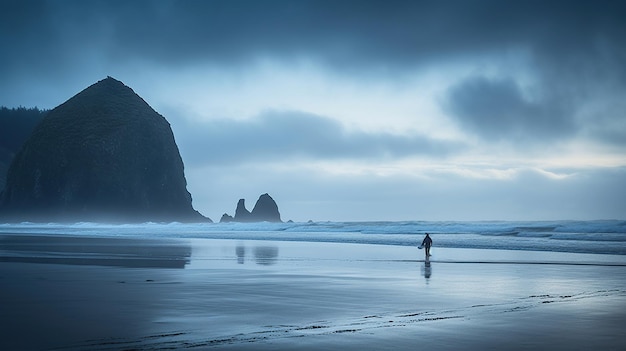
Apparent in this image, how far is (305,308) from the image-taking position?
11742 millimetres

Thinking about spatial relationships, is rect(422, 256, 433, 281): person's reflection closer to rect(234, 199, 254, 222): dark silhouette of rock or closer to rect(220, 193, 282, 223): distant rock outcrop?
rect(220, 193, 282, 223): distant rock outcrop

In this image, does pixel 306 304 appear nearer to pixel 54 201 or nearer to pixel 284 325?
pixel 284 325

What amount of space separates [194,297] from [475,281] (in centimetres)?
912

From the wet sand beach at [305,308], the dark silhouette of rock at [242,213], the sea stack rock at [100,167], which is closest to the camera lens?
the wet sand beach at [305,308]

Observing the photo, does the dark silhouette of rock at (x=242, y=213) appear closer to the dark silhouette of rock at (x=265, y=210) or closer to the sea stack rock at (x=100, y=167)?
the dark silhouette of rock at (x=265, y=210)

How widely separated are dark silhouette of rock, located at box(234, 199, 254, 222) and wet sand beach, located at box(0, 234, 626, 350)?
125726 millimetres

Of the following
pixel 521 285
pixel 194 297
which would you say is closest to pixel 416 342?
pixel 194 297

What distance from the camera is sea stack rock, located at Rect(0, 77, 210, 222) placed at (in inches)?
4619

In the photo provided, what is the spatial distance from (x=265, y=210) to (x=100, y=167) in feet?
141

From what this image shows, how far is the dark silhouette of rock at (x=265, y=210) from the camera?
143 meters

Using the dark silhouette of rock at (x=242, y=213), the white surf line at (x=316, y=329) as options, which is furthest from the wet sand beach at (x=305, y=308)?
the dark silhouette of rock at (x=242, y=213)

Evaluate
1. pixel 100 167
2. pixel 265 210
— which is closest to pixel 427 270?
pixel 100 167

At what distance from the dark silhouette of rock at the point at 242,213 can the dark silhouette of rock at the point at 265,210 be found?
72.8 inches

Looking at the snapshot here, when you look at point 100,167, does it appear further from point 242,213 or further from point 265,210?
point 265,210
